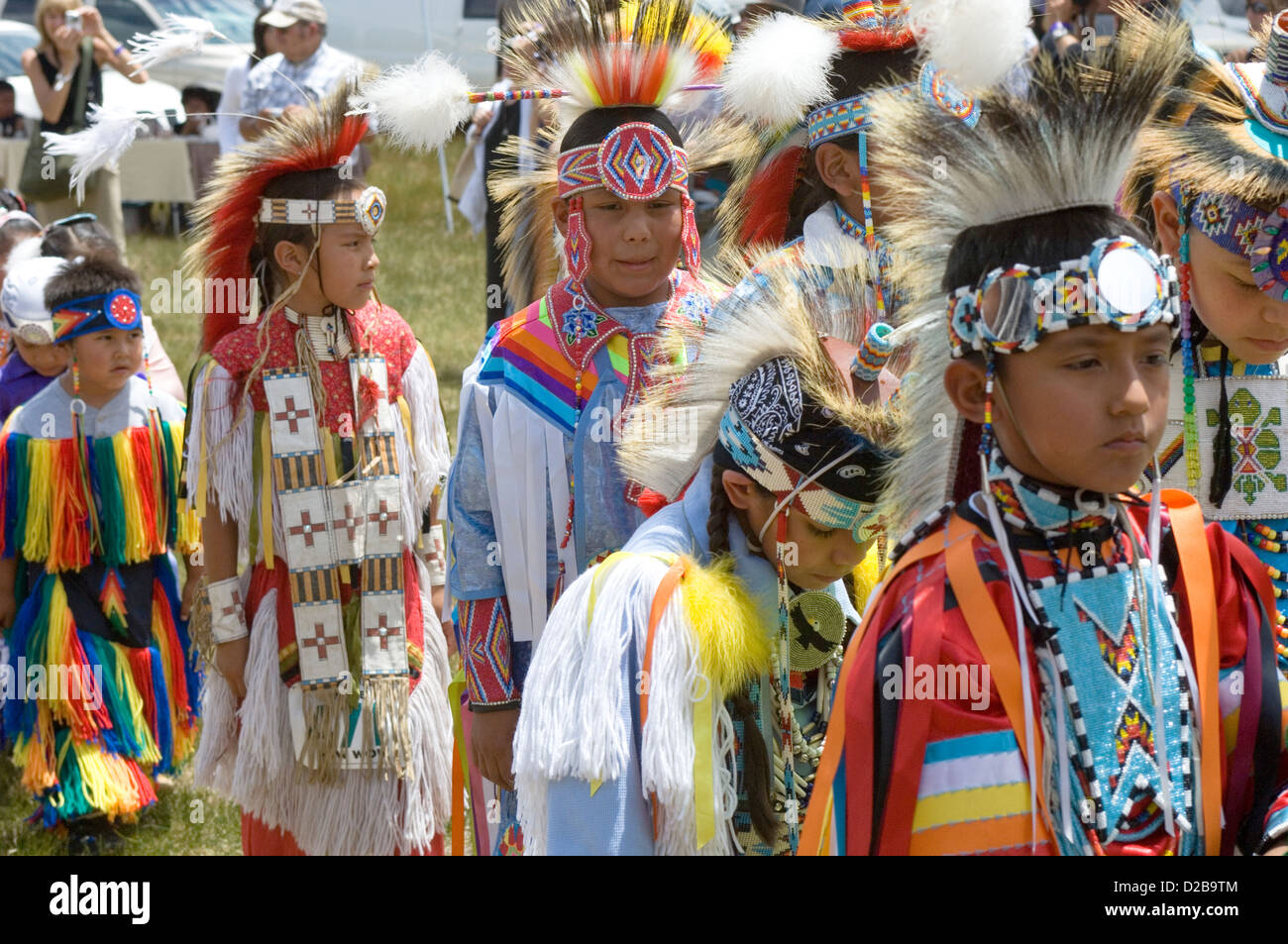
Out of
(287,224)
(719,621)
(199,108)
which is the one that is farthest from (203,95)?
(719,621)

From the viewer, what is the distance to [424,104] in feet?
10.5

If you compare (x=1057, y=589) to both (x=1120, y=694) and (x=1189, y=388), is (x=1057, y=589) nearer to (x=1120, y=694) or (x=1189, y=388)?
(x=1120, y=694)

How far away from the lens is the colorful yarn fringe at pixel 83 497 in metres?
4.56

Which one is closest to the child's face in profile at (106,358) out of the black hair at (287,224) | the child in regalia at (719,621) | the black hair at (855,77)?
the black hair at (287,224)

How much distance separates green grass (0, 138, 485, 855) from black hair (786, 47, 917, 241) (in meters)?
2.30

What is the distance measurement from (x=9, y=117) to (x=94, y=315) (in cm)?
772

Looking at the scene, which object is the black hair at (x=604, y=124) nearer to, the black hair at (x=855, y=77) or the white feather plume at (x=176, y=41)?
the black hair at (x=855, y=77)

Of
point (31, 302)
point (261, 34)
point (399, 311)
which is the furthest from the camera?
point (399, 311)

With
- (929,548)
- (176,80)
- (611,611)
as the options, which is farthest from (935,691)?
(176,80)

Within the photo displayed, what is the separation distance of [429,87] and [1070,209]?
67.1 inches

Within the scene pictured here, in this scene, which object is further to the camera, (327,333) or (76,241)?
(76,241)

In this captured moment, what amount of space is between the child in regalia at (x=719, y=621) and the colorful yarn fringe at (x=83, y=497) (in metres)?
2.62

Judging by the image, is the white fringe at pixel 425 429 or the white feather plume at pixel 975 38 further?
the white fringe at pixel 425 429

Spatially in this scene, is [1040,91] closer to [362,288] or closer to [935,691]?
[935,691]
